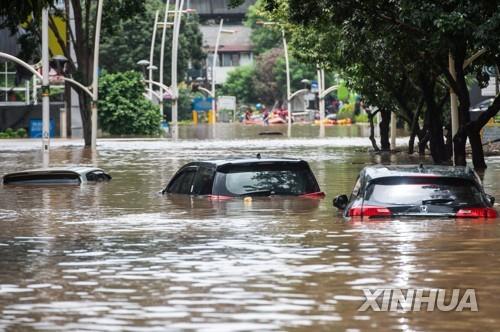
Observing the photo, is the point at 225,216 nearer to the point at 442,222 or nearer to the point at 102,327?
the point at 442,222

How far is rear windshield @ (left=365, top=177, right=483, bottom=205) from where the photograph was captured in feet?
58.3

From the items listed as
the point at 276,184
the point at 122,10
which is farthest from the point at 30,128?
the point at 276,184

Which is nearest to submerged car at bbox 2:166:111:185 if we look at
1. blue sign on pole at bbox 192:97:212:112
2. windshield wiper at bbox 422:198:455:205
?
windshield wiper at bbox 422:198:455:205

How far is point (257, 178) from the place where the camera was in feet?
72.4

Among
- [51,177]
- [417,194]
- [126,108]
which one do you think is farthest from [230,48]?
[417,194]

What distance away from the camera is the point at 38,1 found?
18875 mm

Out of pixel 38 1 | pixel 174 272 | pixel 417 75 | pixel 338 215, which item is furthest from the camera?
pixel 417 75

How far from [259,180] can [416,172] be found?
4.66 m

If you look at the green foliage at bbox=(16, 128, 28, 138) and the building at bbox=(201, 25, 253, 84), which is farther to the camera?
the building at bbox=(201, 25, 253, 84)

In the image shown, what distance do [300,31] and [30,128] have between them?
111 ft

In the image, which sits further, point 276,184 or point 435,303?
point 276,184

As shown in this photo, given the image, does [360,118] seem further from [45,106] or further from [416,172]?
[416,172]

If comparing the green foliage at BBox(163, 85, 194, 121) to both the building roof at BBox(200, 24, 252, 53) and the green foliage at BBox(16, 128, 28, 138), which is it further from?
the green foliage at BBox(16, 128, 28, 138)

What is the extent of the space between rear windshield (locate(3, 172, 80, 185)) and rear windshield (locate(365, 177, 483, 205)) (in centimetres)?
1530
